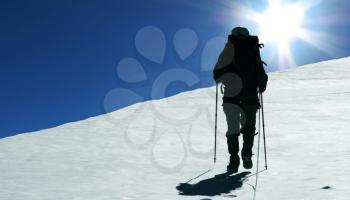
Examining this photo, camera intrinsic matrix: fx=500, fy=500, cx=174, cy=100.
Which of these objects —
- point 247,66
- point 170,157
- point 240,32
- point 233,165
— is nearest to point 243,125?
point 233,165

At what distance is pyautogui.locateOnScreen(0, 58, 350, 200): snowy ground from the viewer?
5863 millimetres

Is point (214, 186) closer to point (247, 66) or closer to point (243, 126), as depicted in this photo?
point (243, 126)

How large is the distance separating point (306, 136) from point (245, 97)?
3.05 meters

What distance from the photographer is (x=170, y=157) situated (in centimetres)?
824

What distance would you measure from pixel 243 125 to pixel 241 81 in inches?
25.2

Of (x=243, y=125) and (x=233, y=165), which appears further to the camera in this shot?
(x=243, y=125)

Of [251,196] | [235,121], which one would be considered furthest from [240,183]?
[235,121]

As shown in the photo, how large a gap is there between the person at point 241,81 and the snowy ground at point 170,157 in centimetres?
62

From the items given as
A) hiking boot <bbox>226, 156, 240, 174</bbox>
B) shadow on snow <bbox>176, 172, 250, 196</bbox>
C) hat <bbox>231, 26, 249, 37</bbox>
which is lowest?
shadow on snow <bbox>176, 172, 250, 196</bbox>

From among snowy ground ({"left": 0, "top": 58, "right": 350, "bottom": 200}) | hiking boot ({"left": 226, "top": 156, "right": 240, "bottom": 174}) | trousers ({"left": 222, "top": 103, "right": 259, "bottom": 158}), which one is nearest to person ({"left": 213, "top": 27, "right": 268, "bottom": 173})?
trousers ({"left": 222, "top": 103, "right": 259, "bottom": 158})

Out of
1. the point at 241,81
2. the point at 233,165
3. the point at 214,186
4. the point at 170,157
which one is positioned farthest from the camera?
the point at 170,157

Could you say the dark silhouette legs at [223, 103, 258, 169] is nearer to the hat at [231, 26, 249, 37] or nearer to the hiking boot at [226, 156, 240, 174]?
the hiking boot at [226, 156, 240, 174]

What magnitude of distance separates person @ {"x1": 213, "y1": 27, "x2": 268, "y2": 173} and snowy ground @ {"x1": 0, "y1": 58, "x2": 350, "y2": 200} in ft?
2.04

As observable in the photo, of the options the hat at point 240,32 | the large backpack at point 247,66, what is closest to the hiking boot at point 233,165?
the large backpack at point 247,66
